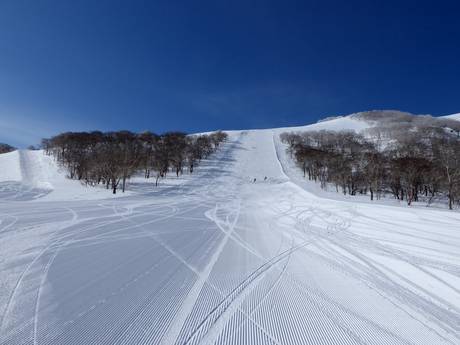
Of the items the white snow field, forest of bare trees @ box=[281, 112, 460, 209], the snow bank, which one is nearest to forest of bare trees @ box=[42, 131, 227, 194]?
the snow bank

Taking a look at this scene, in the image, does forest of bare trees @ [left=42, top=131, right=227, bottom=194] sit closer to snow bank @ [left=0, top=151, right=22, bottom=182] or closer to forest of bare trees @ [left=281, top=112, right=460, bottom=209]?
snow bank @ [left=0, top=151, right=22, bottom=182]

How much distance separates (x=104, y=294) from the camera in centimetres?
415

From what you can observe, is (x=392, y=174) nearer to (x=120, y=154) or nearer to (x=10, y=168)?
(x=120, y=154)

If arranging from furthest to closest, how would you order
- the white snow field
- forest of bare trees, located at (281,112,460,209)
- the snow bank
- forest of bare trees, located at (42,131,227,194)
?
the snow bank < forest of bare trees, located at (281,112,460,209) < forest of bare trees, located at (42,131,227,194) < the white snow field

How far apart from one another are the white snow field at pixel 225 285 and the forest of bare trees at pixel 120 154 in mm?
27700

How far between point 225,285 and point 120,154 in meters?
37.1

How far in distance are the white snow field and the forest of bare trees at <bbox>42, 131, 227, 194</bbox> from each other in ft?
90.9

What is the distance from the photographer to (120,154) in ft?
125

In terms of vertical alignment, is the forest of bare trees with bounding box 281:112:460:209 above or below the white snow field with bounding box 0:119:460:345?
below

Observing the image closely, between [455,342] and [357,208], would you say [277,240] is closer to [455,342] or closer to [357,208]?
Answer: [455,342]

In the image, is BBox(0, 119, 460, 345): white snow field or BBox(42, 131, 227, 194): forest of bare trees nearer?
BBox(0, 119, 460, 345): white snow field

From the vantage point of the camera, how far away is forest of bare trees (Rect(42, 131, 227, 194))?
38.1m

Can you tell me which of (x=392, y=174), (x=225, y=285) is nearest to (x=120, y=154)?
(x=225, y=285)

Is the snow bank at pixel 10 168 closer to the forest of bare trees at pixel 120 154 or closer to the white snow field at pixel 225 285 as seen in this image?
the forest of bare trees at pixel 120 154
